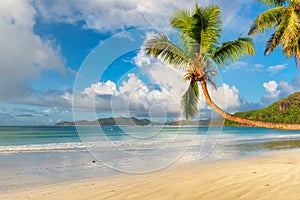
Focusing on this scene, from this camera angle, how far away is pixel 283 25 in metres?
7.79

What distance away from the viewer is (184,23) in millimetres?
8008

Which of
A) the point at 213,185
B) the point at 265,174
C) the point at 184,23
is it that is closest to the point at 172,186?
the point at 213,185

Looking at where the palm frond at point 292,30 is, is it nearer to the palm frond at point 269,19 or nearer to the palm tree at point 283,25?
the palm tree at point 283,25

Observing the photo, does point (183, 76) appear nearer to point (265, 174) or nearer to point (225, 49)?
point (225, 49)

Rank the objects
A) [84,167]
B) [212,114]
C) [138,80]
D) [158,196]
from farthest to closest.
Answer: [84,167], [138,80], [212,114], [158,196]

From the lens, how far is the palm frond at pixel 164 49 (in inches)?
290

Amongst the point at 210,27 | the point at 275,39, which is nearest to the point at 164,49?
the point at 210,27

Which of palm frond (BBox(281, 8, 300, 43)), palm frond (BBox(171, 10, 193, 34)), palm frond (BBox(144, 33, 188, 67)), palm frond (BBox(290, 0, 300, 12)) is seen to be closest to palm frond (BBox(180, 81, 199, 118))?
palm frond (BBox(144, 33, 188, 67))

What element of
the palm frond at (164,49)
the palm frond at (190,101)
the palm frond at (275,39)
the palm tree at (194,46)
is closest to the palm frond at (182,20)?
the palm tree at (194,46)

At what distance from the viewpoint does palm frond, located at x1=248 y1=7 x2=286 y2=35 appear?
8587 millimetres

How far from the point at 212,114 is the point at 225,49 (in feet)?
7.20

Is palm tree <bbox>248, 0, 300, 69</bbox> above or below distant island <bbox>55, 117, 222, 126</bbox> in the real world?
above

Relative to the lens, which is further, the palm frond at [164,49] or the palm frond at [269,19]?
the palm frond at [269,19]

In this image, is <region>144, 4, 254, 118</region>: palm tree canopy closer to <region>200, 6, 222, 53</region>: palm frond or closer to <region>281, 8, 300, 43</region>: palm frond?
<region>200, 6, 222, 53</region>: palm frond
